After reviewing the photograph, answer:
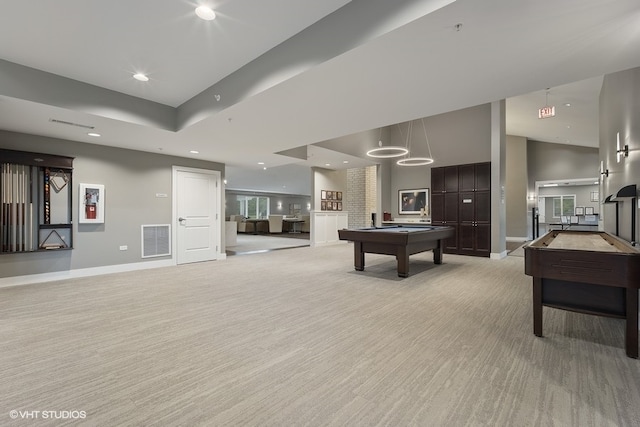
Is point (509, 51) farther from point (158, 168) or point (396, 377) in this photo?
point (158, 168)

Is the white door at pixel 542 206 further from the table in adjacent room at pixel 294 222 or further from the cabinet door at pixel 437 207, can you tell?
the table in adjacent room at pixel 294 222

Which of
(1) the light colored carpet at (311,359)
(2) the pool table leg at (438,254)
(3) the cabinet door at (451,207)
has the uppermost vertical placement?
(3) the cabinet door at (451,207)

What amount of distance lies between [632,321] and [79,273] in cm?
745

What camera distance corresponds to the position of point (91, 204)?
5.42 m

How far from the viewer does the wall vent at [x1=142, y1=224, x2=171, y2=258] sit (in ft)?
20.2

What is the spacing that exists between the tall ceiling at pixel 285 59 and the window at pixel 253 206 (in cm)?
1527

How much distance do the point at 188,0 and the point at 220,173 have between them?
5.50 m

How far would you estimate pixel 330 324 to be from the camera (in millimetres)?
2961

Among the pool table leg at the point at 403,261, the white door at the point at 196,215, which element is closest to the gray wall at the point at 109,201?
the white door at the point at 196,215

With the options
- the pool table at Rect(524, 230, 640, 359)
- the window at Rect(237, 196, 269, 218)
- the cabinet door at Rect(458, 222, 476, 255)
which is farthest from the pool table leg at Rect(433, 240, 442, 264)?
the window at Rect(237, 196, 269, 218)

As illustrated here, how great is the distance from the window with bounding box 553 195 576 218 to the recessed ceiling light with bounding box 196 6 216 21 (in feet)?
55.5

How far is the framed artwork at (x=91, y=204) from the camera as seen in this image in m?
5.33

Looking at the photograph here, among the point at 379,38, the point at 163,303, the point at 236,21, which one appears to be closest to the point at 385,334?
the point at 379,38

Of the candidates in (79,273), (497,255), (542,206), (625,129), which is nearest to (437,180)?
(497,255)
